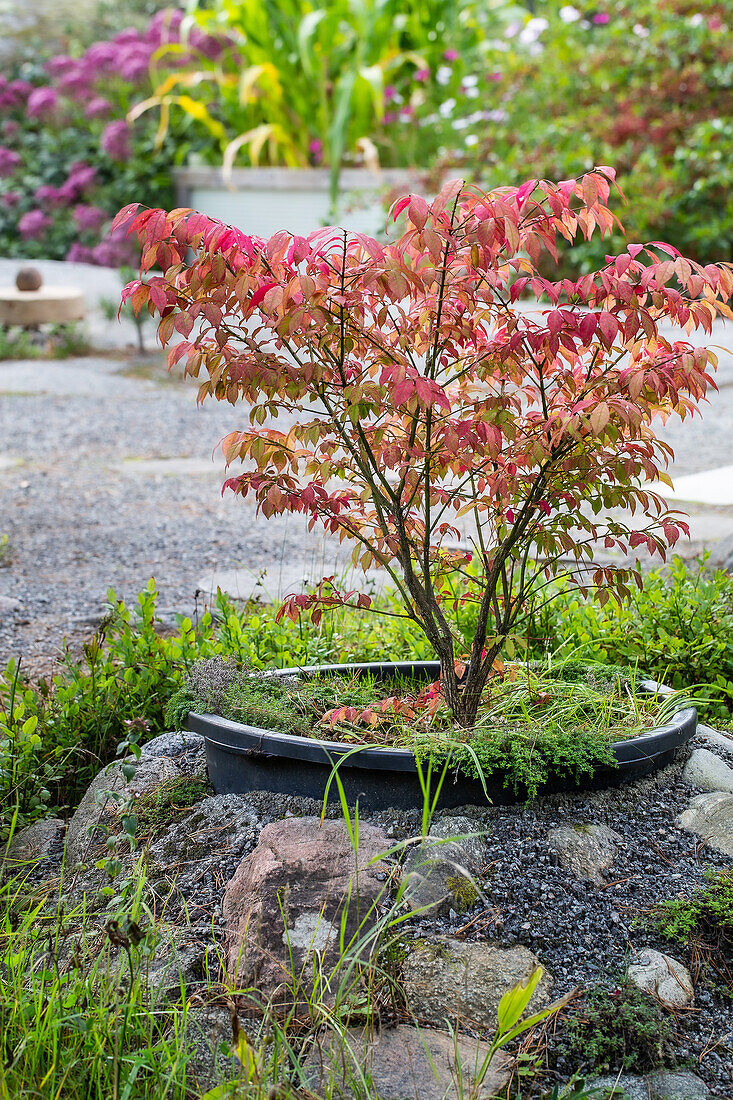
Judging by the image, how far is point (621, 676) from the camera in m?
2.39

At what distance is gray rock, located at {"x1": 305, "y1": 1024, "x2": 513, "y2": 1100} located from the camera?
1.49m

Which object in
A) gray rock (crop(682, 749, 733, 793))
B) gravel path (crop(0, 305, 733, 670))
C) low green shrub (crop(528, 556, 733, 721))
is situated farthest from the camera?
gravel path (crop(0, 305, 733, 670))

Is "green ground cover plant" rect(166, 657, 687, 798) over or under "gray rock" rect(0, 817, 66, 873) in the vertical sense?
over

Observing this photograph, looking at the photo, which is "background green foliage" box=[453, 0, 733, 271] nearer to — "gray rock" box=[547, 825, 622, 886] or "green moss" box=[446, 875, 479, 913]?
"gray rock" box=[547, 825, 622, 886]

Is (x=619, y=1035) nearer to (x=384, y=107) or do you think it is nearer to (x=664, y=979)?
(x=664, y=979)

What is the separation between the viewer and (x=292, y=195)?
408 inches

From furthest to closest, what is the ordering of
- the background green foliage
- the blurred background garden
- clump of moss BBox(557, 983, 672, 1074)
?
the blurred background garden
the background green foliage
clump of moss BBox(557, 983, 672, 1074)

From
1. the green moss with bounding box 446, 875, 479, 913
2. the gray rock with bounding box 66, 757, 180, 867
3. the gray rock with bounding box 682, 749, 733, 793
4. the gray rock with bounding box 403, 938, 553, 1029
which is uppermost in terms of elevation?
the gray rock with bounding box 682, 749, 733, 793

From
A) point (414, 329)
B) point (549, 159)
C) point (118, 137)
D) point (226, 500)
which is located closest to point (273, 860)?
point (414, 329)

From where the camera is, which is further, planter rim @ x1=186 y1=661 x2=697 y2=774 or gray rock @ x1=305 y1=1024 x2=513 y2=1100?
planter rim @ x1=186 y1=661 x2=697 y2=774

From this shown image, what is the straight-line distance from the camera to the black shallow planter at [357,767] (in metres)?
1.96

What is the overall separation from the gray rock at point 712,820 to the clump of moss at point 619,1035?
44 centimetres

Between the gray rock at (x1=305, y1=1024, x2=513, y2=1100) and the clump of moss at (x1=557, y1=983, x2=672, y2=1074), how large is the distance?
0.12 m

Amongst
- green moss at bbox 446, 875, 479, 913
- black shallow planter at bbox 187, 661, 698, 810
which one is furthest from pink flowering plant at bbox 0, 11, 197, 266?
green moss at bbox 446, 875, 479, 913
